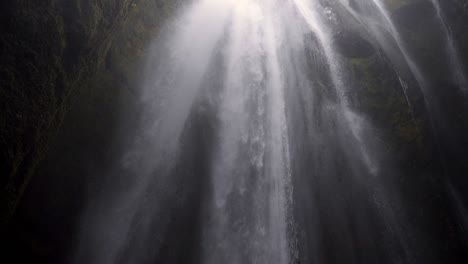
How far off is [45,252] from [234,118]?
7073 mm

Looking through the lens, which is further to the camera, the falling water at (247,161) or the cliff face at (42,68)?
the falling water at (247,161)

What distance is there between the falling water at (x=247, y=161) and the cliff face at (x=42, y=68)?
226 cm

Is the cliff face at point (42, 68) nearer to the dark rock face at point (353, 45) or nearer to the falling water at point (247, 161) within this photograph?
the falling water at point (247, 161)

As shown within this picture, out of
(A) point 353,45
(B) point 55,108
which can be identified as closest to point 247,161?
(B) point 55,108

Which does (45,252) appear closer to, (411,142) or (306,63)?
(306,63)

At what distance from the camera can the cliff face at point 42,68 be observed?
21.0ft

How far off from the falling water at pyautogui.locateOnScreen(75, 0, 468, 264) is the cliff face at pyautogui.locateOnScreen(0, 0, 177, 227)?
7.42ft

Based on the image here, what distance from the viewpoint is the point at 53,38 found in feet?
24.8

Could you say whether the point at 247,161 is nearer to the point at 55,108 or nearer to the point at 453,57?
the point at 55,108

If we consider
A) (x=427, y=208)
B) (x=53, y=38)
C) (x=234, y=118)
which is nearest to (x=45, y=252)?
(x=53, y=38)

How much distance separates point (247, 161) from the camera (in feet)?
35.0

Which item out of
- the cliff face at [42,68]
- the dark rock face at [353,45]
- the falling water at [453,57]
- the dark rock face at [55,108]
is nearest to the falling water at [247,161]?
the dark rock face at [353,45]

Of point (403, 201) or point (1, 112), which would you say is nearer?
point (1, 112)

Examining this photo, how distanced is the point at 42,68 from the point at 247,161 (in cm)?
656
